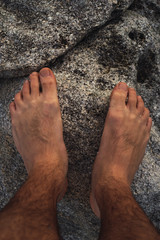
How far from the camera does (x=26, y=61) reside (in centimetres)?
138

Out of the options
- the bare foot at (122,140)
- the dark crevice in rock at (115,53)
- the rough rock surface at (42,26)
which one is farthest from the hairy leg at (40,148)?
the dark crevice in rock at (115,53)

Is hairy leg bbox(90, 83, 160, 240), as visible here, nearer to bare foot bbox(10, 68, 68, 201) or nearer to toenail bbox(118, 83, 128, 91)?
toenail bbox(118, 83, 128, 91)

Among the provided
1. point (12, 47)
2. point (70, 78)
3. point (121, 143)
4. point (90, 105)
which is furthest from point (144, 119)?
point (12, 47)

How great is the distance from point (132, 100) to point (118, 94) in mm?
162

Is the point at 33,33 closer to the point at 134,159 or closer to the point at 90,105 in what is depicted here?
the point at 90,105

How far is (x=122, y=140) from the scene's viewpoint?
1.55 meters

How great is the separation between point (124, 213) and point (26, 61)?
1.06 metres

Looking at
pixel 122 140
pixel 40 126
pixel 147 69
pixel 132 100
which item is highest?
pixel 147 69

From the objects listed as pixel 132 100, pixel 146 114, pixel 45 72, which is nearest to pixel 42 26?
pixel 45 72

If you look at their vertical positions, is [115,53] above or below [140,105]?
above

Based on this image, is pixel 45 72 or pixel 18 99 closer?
pixel 45 72

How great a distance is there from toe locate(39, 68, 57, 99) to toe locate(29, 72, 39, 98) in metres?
0.04

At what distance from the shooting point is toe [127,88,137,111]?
148 centimetres

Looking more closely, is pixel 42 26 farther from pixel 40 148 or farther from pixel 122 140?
pixel 122 140
